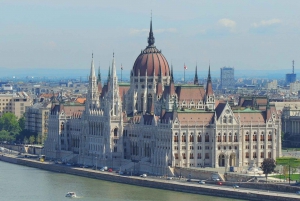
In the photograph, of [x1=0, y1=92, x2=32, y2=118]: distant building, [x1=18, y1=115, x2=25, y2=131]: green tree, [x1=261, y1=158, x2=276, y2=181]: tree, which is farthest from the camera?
[x1=0, y1=92, x2=32, y2=118]: distant building

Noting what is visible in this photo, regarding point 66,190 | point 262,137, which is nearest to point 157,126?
point 262,137

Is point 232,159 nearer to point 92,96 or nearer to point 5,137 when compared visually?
point 92,96

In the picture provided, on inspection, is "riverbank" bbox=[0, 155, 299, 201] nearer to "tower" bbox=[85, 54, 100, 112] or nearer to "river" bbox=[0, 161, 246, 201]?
"river" bbox=[0, 161, 246, 201]

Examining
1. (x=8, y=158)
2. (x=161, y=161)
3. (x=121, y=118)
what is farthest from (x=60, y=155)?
(x=161, y=161)

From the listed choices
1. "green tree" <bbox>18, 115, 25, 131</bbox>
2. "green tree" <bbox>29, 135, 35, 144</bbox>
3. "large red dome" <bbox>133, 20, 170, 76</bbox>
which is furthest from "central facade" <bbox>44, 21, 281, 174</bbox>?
"green tree" <bbox>18, 115, 25, 131</bbox>

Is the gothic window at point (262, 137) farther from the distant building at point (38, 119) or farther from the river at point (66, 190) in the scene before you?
the distant building at point (38, 119)

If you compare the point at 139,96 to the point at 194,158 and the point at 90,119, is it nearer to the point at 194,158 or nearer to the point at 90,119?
the point at 90,119

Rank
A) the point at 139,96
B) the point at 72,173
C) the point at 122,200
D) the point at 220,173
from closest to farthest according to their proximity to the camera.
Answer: the point at 122,200 < the point at 220,173 < the point at 72,173 < the point at 139,96

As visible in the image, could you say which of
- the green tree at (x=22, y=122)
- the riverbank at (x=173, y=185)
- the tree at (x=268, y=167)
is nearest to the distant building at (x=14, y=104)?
the green tree at (x=22, y=122)
